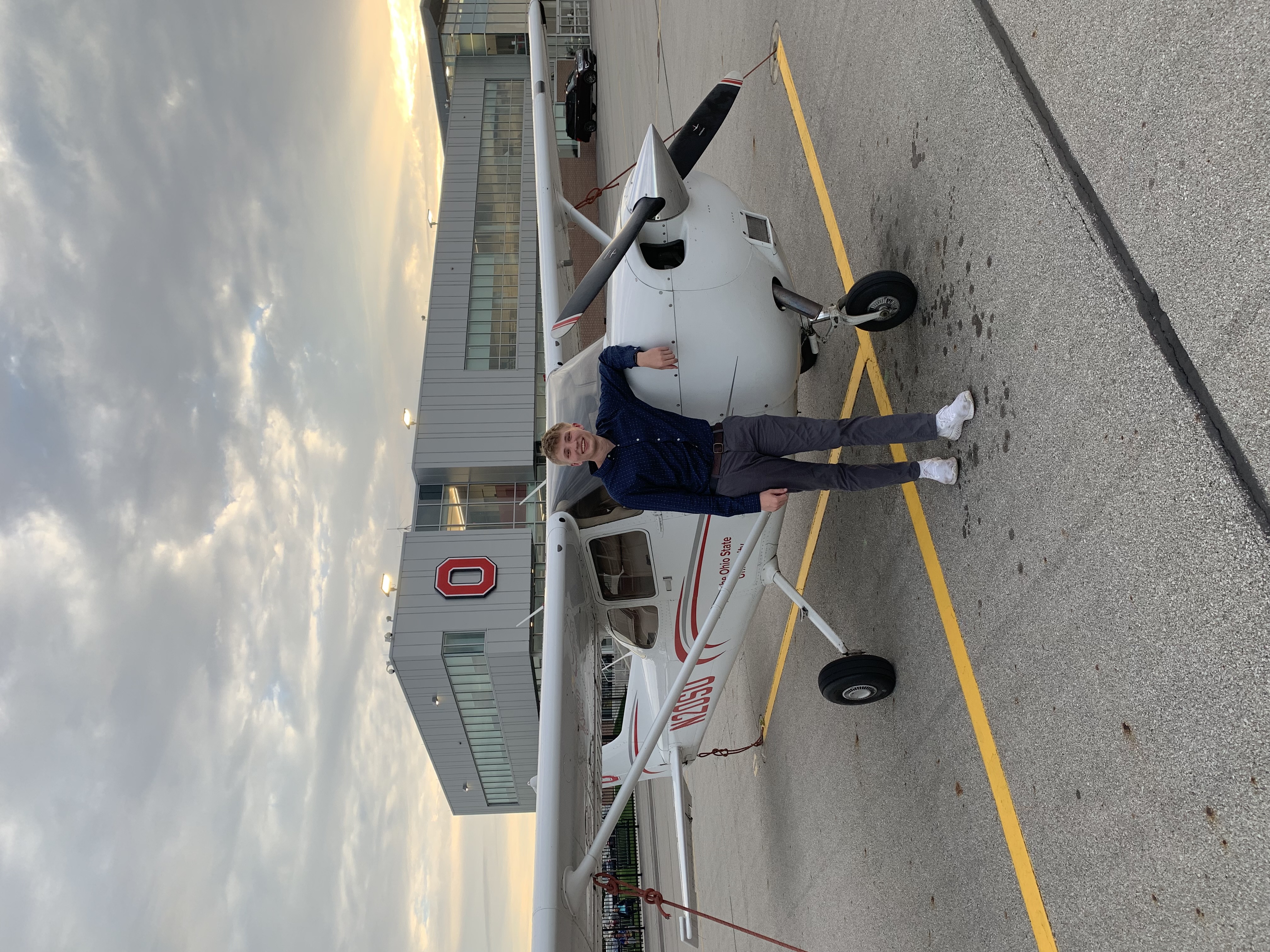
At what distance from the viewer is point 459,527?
24969mm

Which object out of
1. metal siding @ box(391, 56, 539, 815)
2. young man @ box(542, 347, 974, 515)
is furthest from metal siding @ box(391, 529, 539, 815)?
young man @ box(542, 347, 974, 515)

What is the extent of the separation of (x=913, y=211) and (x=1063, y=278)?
147 cm

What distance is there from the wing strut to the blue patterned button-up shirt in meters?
Result: 0.73

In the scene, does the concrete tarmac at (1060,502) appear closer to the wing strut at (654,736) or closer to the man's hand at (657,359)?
the wing strut at (654,736)

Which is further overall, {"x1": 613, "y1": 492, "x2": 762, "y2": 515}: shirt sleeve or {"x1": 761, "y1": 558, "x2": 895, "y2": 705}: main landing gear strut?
{"x1": 761, "y1": 558, "x2": 895, "y2": 705}: main landing gear strut

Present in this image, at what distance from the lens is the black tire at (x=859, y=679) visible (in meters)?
4.11

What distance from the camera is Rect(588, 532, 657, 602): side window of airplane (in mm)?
4820

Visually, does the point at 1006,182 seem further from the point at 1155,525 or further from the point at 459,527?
the point at 459,527

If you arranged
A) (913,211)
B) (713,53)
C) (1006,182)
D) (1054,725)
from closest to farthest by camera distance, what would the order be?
(1054,725) < (1006,182) < (913,211) < (713,53)

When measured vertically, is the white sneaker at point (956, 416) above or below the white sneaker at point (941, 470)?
above

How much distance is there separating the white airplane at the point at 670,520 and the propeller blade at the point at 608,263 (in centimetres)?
1

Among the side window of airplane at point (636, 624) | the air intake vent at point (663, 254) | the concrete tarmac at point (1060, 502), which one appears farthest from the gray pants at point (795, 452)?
the side window of airplane at point (636, 624)

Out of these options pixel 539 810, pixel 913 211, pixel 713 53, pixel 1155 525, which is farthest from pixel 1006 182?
pixel 713 53

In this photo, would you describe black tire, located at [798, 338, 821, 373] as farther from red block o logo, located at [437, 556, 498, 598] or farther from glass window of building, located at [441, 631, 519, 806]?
glass window of building, located at [441, 631, 519, 806]
